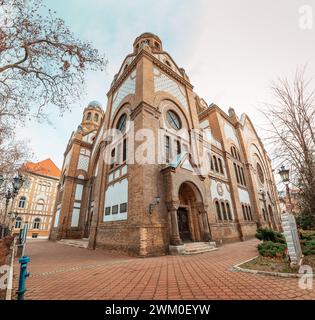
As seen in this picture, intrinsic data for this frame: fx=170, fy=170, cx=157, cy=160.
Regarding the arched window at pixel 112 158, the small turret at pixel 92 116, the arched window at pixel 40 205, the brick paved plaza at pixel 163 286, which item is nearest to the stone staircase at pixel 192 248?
the brick paved plaza at pixel 163 286

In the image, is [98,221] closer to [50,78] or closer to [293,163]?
[50,78]

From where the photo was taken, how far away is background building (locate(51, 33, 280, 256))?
394 inches

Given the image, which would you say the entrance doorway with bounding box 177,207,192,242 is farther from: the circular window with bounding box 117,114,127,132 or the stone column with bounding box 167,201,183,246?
the circular window with bounding box 117,114,127,132

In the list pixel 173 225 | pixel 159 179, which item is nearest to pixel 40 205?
pixel 159 179

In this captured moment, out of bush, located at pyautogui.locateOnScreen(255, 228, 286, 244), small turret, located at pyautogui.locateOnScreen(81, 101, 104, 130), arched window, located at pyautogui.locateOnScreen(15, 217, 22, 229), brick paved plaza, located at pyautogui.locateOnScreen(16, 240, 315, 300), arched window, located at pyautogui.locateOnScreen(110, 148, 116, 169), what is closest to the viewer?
brick paved plaza, located at pyautogui.locateOnScreen(16, 240, 315, 300)

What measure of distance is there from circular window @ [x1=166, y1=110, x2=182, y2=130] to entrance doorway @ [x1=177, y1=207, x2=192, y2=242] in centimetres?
698

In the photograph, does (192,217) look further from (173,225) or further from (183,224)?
(173,225)

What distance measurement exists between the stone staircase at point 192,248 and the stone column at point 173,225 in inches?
10.8

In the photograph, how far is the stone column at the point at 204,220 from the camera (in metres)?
11.9

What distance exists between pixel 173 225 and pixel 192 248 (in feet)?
6.11

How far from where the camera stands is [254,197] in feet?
68.6

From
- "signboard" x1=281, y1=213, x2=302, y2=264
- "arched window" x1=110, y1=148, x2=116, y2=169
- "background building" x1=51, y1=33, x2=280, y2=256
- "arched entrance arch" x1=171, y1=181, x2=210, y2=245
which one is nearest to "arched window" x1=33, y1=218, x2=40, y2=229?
"background building" x1=51, y1=33, x2=280, y2=256

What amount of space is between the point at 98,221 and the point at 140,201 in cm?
604

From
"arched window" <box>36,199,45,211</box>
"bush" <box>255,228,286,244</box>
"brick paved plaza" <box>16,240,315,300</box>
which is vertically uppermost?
"arched window" <box>36,199,45,211</box>
